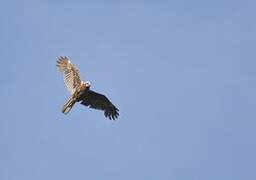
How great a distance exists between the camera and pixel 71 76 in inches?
2099

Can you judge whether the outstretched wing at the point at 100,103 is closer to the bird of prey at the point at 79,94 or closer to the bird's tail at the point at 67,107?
the bird of prey at the point at 79,94

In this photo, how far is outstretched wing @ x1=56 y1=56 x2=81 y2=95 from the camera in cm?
5247

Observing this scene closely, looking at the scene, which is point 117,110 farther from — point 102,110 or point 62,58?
point 62,58

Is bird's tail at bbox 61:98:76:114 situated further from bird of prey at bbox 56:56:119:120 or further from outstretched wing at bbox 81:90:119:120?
outstretched wing at bbox 81:90:119:120

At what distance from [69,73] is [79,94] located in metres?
2.60

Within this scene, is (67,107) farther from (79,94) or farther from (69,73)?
(69,73)

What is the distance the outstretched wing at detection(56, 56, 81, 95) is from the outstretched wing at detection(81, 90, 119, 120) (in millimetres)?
1018

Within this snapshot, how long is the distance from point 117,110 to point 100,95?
2336mm

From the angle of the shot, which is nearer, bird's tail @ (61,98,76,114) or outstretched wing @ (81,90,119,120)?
bird's tail @ (61,98,76,114)

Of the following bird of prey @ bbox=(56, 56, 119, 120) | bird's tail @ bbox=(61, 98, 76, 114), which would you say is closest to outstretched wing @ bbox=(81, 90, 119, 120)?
bird of prey @ bbox=(56, 56, 119, 120)

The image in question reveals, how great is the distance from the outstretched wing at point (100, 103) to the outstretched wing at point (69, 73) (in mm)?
1018

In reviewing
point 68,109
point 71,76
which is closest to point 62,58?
point 71,76

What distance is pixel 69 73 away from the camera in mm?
53656

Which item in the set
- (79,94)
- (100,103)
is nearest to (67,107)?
(79,94)
